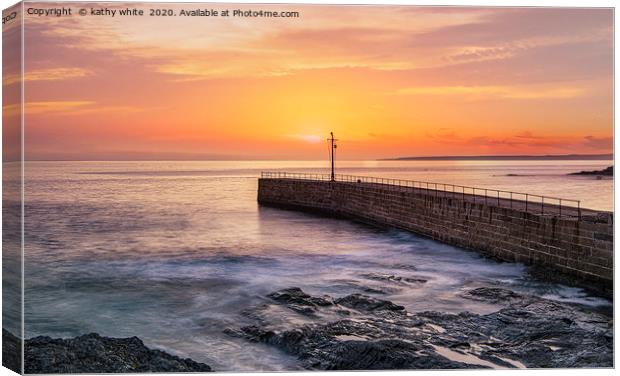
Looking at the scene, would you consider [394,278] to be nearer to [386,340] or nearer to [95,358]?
[386,340]

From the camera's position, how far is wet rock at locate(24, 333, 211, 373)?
8.95 metres

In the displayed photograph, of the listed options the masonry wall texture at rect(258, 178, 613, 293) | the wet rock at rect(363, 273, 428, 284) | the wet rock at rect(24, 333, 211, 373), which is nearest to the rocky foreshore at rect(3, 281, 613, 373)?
the wet rock at rect(24, 333, 211, 373)

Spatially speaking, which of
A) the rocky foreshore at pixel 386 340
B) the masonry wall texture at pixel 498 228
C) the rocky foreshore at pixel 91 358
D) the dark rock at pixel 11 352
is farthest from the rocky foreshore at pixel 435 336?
the dark rock at pixel 11 352

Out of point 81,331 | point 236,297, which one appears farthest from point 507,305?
point 81,331

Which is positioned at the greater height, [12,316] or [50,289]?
[12,316]

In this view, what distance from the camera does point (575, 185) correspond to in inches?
2008

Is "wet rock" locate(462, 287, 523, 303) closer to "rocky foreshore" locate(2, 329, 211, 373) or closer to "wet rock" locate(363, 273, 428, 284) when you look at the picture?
"wet rock" locate(363, 273, 428, 284)

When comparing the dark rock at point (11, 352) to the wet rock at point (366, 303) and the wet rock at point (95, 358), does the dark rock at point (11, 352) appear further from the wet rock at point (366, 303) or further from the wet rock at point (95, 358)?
the wet rock at point (366, 303)

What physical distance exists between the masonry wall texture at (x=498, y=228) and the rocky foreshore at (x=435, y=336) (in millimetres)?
1465

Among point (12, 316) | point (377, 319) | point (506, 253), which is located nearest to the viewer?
point (12, 316)

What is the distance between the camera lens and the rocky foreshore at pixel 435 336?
9.84 metres

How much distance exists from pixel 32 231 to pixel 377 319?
20489 millimetres

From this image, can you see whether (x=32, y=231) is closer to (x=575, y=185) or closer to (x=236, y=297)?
(x=236, y=297)

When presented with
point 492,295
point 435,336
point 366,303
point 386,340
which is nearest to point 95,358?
point 386,340
